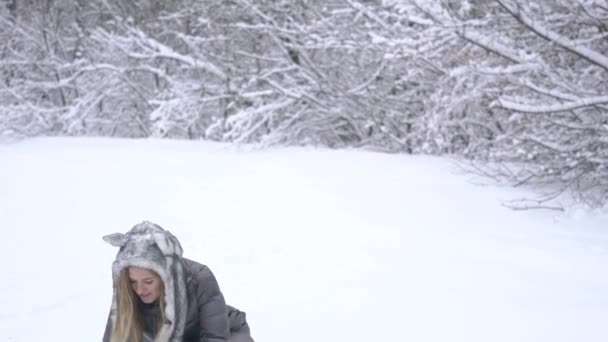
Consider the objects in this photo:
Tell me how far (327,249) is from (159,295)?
2.98 metres

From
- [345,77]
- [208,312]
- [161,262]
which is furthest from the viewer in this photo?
[345,77]

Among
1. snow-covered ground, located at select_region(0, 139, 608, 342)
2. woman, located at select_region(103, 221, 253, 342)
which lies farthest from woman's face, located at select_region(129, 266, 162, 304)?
snow-covered ground, located at select_region(0, 139, 608, 342)

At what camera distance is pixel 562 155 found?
6348 mm

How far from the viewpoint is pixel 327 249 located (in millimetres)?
5555

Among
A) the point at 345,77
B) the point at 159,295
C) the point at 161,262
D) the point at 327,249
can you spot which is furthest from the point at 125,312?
the point at 345,77

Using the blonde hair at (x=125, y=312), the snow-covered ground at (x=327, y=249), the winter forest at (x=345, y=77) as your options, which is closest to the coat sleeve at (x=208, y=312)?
the blonde hair at (x=125, y=312)

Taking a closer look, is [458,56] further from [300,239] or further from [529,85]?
[300,239]

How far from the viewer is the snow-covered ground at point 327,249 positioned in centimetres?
422

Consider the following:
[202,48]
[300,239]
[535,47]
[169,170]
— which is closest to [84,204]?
[169,170]

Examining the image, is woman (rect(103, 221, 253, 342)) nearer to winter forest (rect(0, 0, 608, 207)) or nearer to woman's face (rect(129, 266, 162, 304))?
woman's face (rect(129, 266, 162, 304))

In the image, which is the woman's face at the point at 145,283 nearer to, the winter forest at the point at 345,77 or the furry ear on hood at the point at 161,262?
the furry ear on hood at the point at 161,262

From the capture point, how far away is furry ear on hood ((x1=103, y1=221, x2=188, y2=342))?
8.53 ft

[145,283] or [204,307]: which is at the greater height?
[145,283]

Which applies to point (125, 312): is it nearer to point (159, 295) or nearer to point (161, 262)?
point (159, 295)
